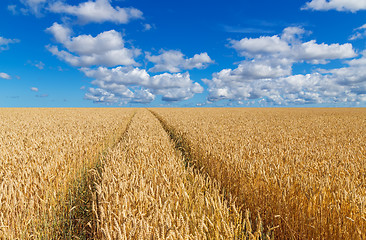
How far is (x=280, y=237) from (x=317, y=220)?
2.37 feet

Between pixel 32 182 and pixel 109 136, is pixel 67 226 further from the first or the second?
pixel 109 136

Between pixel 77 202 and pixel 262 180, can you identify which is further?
pixel 77 202

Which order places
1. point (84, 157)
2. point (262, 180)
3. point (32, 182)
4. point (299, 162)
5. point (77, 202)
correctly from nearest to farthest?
point (32, 182) → point (262, 180) → point (77, 202) → point (299, 162) → point (84, 157)

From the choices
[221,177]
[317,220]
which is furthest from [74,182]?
[317,220]

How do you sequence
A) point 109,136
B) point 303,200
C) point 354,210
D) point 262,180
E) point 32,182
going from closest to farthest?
1. point 354,210
2. point 303,200
3. point 32,182
4. point 262,180
5. point 109,136

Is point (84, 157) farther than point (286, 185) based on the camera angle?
Yes

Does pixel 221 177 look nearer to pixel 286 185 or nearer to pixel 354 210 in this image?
pixel 286 185

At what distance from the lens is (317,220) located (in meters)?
2.97

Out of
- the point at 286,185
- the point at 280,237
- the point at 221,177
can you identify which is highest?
the point at 286,185

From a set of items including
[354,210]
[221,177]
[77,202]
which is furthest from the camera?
[221,177]

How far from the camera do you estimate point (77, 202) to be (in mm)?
4559

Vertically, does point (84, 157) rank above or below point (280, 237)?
above

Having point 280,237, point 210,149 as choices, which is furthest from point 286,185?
point 210,149

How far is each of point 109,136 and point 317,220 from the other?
9943 mm
